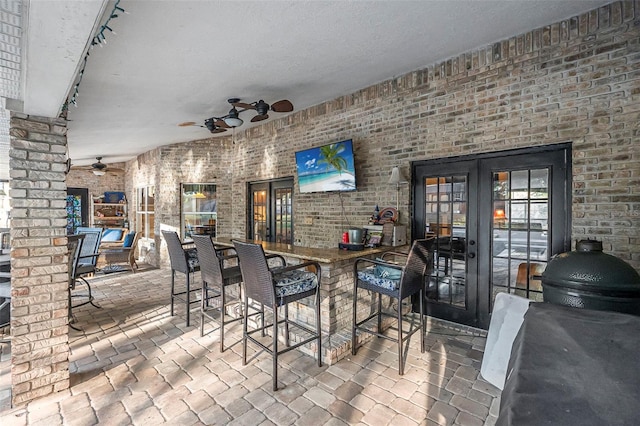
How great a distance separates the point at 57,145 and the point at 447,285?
4.12m

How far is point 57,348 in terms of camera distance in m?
2.43

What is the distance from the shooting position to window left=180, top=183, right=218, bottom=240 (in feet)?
23.8

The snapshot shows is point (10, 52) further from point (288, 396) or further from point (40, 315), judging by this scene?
point (288, 396)

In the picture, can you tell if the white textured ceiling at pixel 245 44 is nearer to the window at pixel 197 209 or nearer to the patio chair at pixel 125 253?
the window at pixel 197 209

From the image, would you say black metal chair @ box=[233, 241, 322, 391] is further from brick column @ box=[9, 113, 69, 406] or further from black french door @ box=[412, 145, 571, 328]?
black french door @ box=[412, 145, 571, 328]

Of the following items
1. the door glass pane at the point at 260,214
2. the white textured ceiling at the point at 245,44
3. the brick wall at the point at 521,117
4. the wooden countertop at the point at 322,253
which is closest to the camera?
the white textured ceiling at the point at 245,44

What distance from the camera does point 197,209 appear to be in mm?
7316

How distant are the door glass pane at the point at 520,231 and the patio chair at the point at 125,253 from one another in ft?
24.0

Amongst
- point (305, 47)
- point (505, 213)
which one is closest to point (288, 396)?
point (505, 213)

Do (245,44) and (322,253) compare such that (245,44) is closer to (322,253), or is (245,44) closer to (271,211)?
(322,253)

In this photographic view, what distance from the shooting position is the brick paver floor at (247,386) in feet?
7.03

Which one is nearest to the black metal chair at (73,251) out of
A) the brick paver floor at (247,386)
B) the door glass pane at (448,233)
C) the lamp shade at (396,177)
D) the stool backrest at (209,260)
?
the brick paver floor at (247,386)

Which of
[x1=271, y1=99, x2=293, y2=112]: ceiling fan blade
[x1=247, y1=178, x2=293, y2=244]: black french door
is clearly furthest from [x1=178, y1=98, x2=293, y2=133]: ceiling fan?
[x1=247, y1=178, x2=293, y2=244]: black french door

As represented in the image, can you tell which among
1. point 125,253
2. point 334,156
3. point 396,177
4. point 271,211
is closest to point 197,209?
point 125,253
